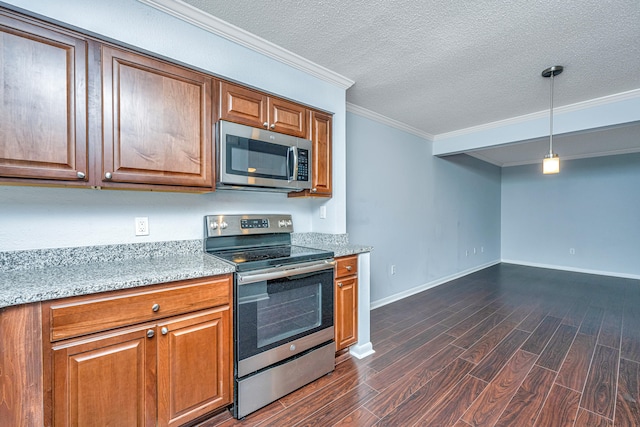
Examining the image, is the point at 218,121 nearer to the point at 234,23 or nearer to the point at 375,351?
the point at 234,23

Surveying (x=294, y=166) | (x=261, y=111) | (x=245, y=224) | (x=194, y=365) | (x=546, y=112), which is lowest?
(x=194, y=365)

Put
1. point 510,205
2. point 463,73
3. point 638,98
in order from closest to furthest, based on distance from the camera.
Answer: point 463,73 < point 638,98 < point 510,205

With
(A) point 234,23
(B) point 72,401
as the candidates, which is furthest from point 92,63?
(B) point 72,401

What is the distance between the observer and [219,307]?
5.34ft

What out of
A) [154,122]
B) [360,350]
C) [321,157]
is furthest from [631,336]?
[154,122]

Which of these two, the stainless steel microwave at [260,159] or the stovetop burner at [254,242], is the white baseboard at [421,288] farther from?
the stainless steel microwave at [260,159]

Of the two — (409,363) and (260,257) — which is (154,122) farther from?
(409,363)

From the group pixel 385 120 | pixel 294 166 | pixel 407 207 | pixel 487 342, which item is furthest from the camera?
pixel 407 207

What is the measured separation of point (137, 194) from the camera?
1.86m

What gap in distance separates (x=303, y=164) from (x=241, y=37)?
96 cm

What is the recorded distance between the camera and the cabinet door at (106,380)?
3.99 ft

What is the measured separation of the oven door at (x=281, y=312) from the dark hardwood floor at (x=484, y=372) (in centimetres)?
33

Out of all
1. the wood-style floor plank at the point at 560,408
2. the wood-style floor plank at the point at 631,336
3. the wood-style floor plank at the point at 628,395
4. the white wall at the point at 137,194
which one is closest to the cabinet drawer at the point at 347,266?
the white wall at the point at 137,194

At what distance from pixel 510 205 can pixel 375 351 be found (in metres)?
5.99
